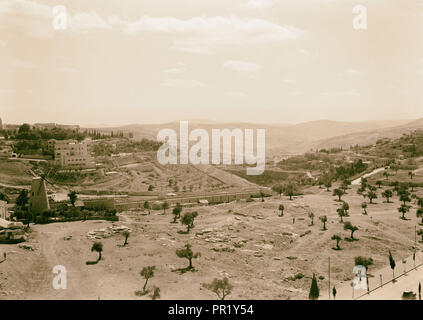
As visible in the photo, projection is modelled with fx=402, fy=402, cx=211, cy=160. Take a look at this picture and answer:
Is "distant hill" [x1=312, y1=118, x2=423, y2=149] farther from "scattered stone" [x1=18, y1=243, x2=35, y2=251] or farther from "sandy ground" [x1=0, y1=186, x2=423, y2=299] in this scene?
"scattered stone" [x1=18, y1=243, x2=35, y2=251]

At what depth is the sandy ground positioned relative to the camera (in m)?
25.4

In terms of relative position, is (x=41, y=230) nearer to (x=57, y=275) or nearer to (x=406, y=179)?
(x=57, y=275)

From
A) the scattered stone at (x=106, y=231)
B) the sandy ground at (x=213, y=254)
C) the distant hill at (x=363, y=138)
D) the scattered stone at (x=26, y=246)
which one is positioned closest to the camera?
the sandy ground at (x=213, y=254)

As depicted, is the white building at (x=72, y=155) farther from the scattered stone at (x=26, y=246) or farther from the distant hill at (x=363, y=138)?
the distant hill at (x=363, y=138)

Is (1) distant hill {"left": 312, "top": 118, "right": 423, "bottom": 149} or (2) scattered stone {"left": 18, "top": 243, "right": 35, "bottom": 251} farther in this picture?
(1) distant hill {"left": 312, "top": 118, "right": 423, "bottom": 149}

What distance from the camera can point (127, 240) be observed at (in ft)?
111

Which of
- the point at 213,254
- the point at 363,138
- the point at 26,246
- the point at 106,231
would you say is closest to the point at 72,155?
the point at 106,231

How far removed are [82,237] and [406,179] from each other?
4804 centimetres

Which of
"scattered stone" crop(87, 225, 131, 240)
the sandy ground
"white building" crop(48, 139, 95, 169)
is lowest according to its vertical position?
the sandy ground

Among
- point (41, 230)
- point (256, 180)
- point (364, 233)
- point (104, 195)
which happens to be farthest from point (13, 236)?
point (256, 180)

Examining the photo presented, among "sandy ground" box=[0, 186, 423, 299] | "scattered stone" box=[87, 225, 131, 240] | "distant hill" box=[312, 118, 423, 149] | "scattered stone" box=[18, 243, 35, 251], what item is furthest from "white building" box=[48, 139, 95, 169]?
"distant hill" box=[312, 118, 423, 149]

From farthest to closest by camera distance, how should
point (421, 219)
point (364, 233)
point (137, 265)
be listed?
point (421, 219)
point (364, 233)
point (137, 265)

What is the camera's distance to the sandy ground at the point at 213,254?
999 inches

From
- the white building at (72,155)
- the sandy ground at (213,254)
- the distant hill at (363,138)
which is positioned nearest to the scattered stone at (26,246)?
the sandy ground at (213,254)
